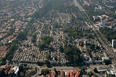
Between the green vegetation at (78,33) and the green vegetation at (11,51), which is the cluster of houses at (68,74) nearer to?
the green vegetation at (11,51)

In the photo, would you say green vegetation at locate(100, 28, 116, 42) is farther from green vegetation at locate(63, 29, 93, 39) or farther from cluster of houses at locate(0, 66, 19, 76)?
cluster of houses at locate(0, 66, 19, 76)

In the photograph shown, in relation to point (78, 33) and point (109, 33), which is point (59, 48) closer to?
point (78, 33)

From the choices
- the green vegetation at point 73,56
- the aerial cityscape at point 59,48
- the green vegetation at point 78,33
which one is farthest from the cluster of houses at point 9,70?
the green vegetation at point 78,33

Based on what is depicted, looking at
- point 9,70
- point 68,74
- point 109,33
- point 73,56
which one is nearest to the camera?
point 68,74

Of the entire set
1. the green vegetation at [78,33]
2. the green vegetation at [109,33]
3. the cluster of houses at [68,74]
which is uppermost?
the green vegetation at [78,33]

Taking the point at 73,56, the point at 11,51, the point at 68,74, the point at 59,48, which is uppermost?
the point at 11,51

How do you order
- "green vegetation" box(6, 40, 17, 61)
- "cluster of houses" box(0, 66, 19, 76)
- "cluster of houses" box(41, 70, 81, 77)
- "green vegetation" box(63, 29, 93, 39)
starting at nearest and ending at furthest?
"cluster of houses" box(41, 70, 81, 77)
"cluster of houses" box(0, 66, 19, 76)
"green vegetation" box(6, 40, 17, 61)
"green vegetation" box(63, 29, 93, 39)

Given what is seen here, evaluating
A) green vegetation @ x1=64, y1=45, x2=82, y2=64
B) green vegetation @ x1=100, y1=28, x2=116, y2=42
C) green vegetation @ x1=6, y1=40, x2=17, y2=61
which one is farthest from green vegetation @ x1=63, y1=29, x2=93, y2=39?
green vegetation @ x1=6, y1=40, x2=17, y2=61

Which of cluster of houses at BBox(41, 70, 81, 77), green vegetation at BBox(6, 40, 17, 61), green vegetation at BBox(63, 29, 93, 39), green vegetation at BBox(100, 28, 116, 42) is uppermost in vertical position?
green vegetation at BBox(6, 40, 17, 61)

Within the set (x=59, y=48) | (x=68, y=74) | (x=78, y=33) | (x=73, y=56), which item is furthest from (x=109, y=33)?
(x=68, y=74)

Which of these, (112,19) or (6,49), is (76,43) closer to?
(6,49)

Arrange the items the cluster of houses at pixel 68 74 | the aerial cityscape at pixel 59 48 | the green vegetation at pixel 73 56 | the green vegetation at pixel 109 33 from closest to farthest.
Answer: the cluster of houses at pixel 68 74, the aerial cityscape at pixel 59 48, the green vegetation at pixel 73 56, the green vegetation at pixel 109 33
